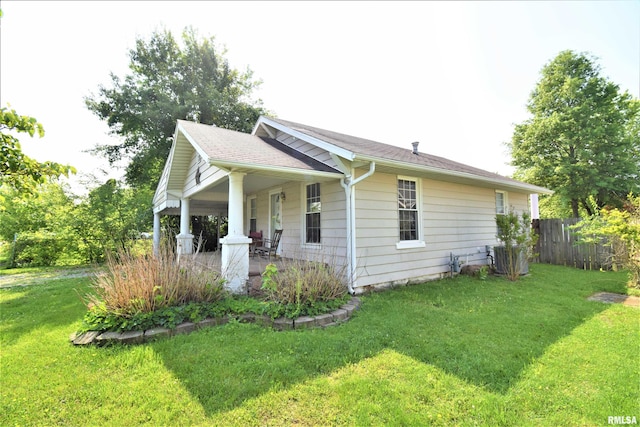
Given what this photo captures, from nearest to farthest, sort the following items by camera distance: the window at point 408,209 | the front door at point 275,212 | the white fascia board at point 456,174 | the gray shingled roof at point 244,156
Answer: the gray shingled roof at point 244,156
the white fascia board at point 456,174
the window at point 408,209
the front door at point 275,212

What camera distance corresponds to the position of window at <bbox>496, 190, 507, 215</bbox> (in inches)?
395

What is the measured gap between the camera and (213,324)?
4172 mm

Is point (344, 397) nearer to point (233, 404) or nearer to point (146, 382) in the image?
point (233, 404)

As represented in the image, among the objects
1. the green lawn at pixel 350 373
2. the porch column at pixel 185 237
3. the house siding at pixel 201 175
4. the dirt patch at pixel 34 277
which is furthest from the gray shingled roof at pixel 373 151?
the dirt patch at pixel 34 277

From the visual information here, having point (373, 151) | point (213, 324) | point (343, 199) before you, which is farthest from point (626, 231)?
point (213, 324)

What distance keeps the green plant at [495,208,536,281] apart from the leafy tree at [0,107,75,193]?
887 centimetres

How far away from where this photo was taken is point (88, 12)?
15.8 ft

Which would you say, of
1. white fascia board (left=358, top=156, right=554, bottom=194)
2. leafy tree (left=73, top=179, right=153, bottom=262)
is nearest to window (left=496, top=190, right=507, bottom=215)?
white fascia board (left=358, top=156, right=554, bottom=194)

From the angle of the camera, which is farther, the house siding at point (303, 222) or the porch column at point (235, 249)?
the house siding at point (303, 222)

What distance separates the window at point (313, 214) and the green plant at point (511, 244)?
4905 millimetres

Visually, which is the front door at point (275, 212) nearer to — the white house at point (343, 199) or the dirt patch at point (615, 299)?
the white house at point (343, 199)

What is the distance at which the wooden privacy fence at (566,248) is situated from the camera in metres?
9.38

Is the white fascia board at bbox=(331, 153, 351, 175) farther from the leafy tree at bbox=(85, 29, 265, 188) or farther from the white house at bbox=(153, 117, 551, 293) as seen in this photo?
the leafy tree at bbox=(85, 29, 265, 188)

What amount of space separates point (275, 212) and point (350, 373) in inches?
260
